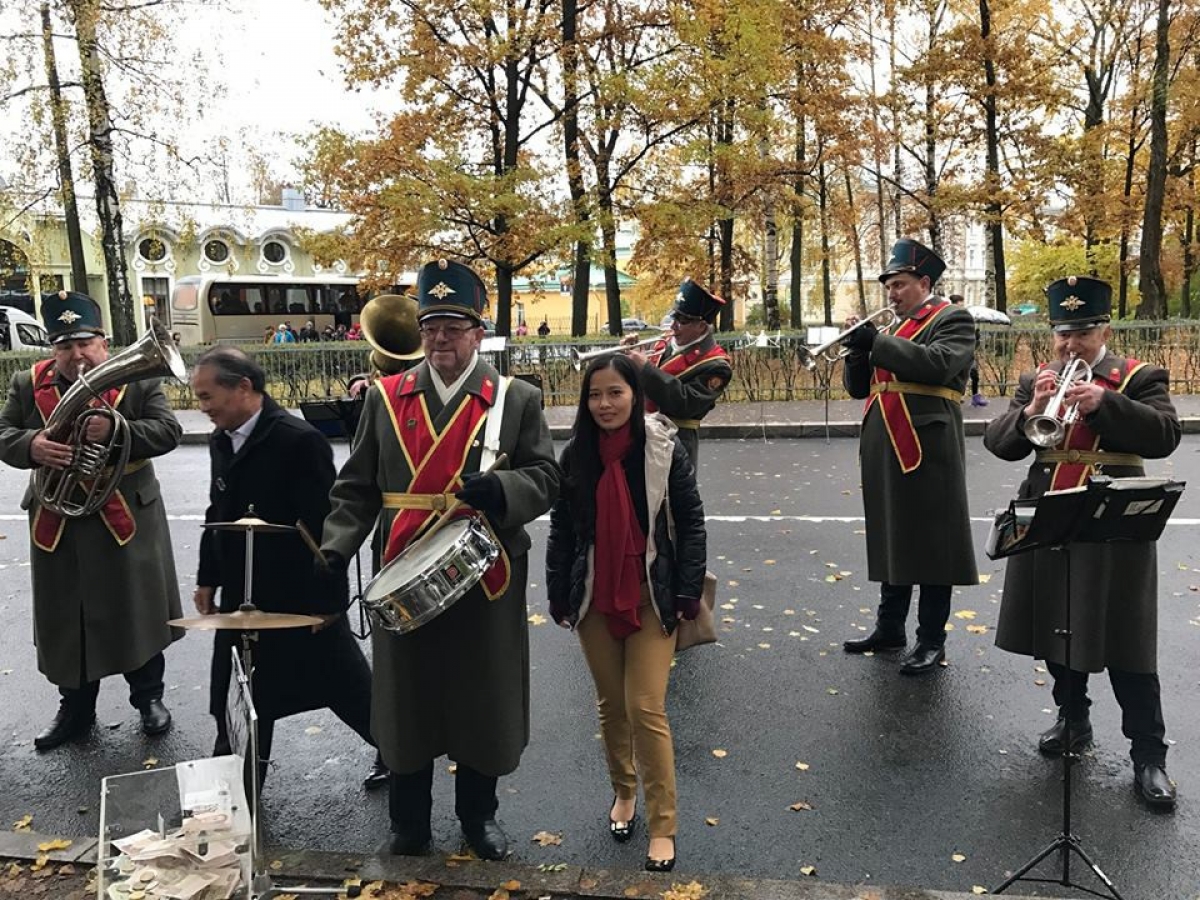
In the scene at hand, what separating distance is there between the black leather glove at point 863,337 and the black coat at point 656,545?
168 cm

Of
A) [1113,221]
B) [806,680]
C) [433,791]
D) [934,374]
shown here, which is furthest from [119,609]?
[1113,221]

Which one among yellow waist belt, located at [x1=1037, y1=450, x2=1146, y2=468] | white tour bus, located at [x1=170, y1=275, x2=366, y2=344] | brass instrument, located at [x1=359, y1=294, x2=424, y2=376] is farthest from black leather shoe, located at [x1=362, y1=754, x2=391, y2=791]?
white tour bus, located at [x1=170, y1=275, x2=366, y2=344]

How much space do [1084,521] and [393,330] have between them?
3392mm

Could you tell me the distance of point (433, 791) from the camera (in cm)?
418

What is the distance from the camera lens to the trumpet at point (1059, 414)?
12.4 feet

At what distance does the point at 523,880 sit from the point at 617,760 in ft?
2.16

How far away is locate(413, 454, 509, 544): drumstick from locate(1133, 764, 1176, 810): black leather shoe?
2.89 m

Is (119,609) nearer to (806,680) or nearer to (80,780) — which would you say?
(80,780)

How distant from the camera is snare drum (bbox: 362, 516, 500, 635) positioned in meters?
3.04

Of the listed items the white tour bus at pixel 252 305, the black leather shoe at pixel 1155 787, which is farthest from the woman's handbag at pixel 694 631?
the white tour bus at pixel 252 305

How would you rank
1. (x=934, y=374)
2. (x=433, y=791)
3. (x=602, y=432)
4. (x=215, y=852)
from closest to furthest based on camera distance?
(x=215, y=852) → (x=602, y=432) → (x=433, y=791) → (x=934, y=374)

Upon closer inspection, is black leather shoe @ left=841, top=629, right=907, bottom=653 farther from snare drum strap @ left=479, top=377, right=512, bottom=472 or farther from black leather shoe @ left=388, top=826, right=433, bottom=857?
snare drum strap @ left=479, top=377, right=512, bottom=472

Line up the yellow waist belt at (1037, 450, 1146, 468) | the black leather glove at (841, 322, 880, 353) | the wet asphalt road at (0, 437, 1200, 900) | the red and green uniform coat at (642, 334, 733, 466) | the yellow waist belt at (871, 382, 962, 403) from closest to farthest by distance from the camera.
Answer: the wet asphalt road at (0, 437, 1200, 900), the yellow waist belt at (1037, 450, 1146, 468), the black leather glove at (841, 322, 880, 353), the yellow waist belt at (871, 382, 962, 403), the red and green uniform coat at (642, 334, 733, 466)

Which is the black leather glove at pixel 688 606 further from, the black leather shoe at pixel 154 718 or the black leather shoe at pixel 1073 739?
the black leather shoe at pixel 154 718
